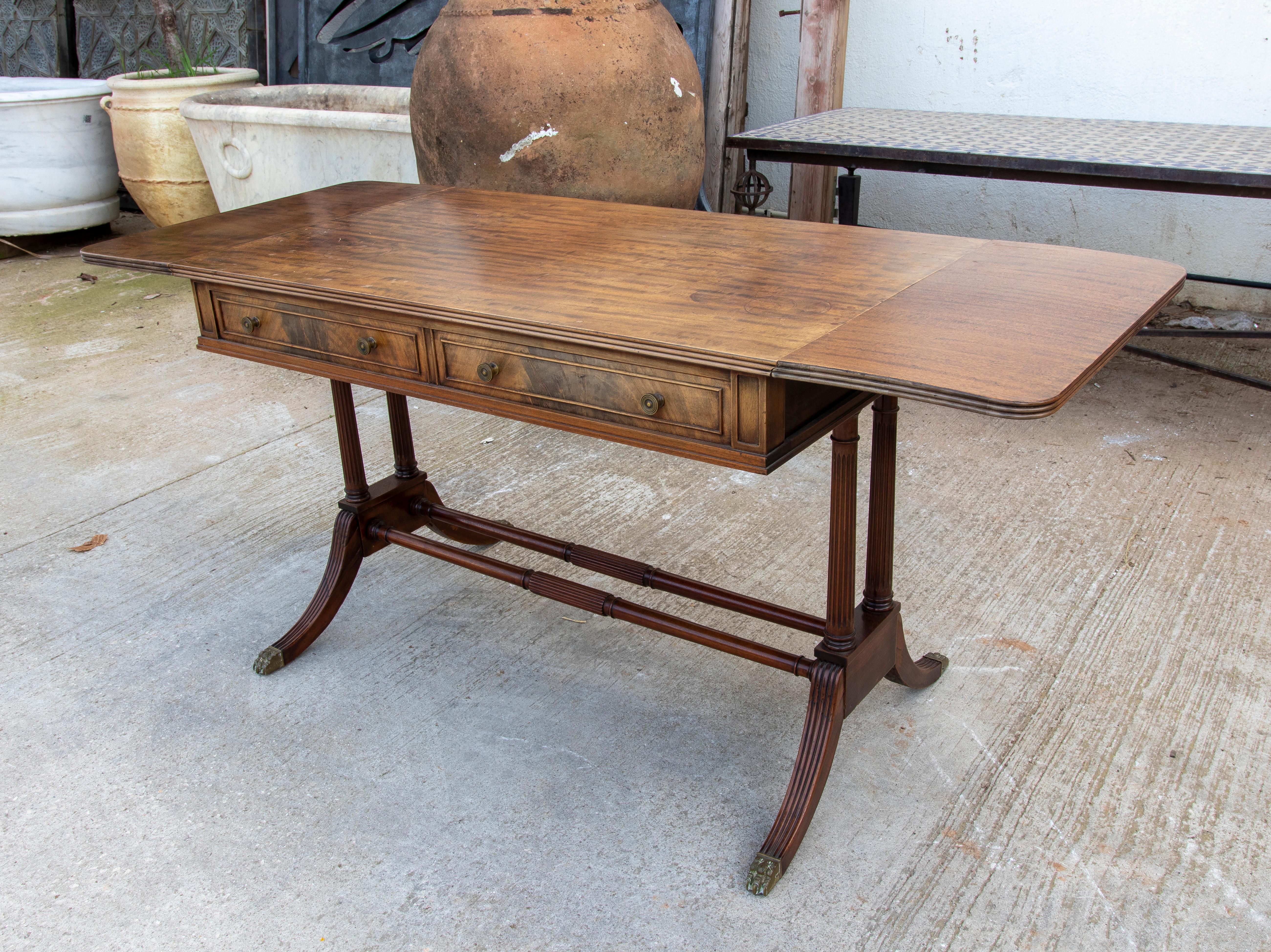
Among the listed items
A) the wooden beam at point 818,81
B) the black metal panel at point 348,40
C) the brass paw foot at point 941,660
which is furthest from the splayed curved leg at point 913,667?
the black metal panel at point 348,40

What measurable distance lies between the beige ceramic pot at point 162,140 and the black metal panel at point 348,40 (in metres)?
0.23

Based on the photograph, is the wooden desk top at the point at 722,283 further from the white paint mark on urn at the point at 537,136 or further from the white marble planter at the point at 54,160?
the white marble planter at the point at 54,160

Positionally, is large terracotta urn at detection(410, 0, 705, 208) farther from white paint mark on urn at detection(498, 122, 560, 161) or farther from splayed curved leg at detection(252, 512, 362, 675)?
splayed curved leg at detection(252, 512, 362, 675)

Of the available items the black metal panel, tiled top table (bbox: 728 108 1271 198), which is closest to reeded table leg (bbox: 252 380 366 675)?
tiled top table (bbox: 728 108 1271 198)

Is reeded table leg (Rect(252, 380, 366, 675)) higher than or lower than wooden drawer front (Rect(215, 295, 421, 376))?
lower

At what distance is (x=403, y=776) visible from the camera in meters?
1.87

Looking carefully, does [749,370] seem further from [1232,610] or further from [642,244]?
[1232,610]

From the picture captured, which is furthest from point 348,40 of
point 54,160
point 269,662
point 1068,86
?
point 269,662

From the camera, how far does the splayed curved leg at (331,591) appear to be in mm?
2201

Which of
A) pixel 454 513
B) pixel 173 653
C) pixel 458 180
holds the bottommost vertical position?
pixel 173 653

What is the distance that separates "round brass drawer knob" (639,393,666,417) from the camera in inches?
55.6

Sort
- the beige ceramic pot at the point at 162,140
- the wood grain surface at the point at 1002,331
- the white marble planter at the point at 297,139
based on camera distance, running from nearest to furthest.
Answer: the wood grain surface at the point at 1002,331, the white marble planter at the point at 297,139, the beige ceramic pot at the point at 162,140

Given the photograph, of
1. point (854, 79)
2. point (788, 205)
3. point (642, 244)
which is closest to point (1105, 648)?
point (642, 244)

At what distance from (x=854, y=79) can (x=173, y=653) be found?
11.1 feet
